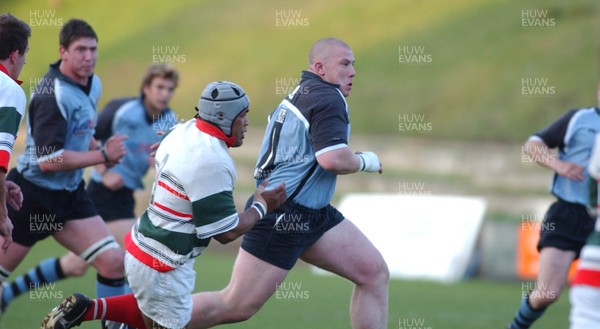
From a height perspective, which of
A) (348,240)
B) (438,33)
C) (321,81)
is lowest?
(348,240)

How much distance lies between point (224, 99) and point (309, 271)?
10.1 metres

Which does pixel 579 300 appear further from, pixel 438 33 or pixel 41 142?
pixel 438 33

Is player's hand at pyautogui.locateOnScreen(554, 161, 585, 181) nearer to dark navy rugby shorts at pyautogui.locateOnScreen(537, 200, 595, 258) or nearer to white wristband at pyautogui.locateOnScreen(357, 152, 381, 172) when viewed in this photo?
dark navy rugby shorts at pyautogui.locateOnScreen(537, 200, 595, 258)

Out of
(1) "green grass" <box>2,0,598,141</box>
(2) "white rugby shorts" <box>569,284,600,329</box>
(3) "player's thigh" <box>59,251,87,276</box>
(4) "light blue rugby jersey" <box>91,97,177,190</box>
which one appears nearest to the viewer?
(2) "white rugby shorts" <box>569,284,600,329</box>

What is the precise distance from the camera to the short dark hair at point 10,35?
620 cm

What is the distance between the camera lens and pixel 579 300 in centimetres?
501

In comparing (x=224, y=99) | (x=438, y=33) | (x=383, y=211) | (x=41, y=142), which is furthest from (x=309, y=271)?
(x=438, y=33)

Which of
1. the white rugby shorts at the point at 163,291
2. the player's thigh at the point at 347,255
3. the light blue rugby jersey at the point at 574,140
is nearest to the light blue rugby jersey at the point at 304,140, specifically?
the player's thigh at the point at 347,255

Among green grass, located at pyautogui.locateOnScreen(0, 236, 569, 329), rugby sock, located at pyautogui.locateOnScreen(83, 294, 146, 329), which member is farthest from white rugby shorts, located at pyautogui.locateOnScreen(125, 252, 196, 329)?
green grass, located at pyautogui.locateOnScreen(0, 236, 569, 329)

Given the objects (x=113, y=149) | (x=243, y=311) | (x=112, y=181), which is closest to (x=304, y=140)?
(x=243, y=311)

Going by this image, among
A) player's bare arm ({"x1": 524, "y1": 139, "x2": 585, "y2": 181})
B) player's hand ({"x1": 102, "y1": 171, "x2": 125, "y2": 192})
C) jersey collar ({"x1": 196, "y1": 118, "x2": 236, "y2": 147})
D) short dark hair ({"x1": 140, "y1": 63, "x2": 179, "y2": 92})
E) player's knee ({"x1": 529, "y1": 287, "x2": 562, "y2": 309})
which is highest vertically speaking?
short dark hair ({"x1": 140, "y1": 63, "x2": 179, "y2": 92})

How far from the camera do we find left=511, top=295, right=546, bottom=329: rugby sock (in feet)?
27.0

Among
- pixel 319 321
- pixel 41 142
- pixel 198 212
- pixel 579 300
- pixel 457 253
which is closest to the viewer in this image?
pixel 579 300

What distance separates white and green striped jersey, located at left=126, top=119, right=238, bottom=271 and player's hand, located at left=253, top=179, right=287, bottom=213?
0.35 m
